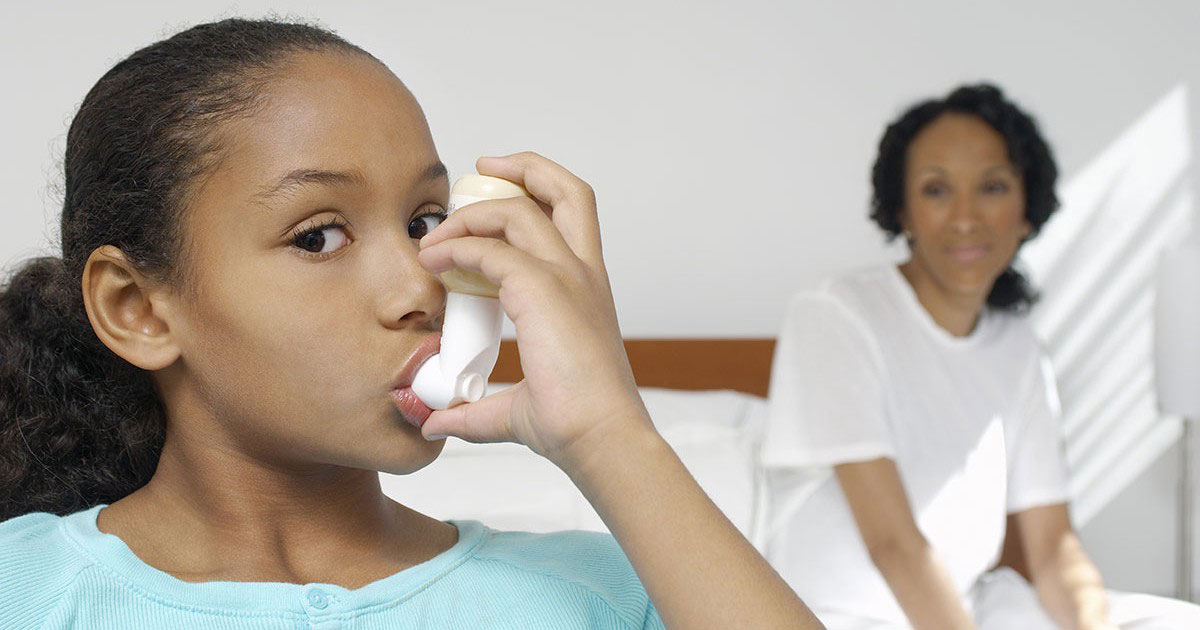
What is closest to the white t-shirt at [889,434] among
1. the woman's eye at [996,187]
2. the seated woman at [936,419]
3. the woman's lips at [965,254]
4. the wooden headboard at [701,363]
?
the seated woman at [936,419]

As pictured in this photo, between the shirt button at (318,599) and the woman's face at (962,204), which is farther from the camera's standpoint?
the woman's face at (962,204)

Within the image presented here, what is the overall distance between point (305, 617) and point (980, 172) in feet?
5.80

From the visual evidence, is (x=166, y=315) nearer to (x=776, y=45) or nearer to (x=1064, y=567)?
(x=1064, y=567)

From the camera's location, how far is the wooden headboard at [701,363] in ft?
8.44

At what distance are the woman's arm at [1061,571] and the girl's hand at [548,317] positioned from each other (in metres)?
1.44

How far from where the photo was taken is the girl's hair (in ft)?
2.91

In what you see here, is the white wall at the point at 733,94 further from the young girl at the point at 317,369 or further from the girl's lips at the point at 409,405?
the girl's lips at the point at 409,405

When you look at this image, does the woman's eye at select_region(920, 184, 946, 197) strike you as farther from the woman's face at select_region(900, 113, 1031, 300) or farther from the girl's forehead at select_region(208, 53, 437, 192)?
the girl's forehead at select_region(208, 53, 437, 192)

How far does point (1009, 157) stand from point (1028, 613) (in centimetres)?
88

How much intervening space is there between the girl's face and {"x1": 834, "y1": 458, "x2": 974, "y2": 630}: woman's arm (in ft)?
4.14

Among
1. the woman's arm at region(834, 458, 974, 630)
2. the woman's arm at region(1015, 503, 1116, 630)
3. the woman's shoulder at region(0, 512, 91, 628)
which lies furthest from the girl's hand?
the woman's arm at region(1015, 503, 1116, 630)

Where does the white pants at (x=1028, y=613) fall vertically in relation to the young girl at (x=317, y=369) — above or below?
below

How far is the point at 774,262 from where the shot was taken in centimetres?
270

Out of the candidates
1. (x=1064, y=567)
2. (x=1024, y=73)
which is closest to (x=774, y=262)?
(x=1024, y=73)
